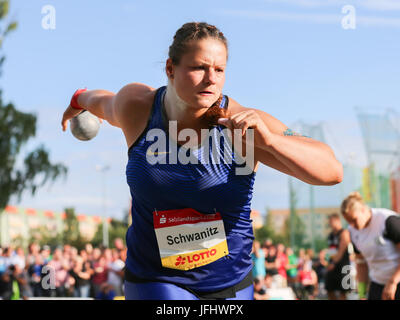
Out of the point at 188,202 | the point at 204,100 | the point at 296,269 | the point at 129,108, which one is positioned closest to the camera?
the point at 204,100

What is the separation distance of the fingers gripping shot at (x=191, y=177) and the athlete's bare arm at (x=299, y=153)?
6 cm

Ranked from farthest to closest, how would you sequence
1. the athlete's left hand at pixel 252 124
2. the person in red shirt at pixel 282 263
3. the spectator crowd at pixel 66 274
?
1. the person in red shirt at pixel 282 263
2. the spectator crowd at pixel 66 274
3. the athlete's left hand at pixel 252 124

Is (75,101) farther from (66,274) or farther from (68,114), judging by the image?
(66,274)

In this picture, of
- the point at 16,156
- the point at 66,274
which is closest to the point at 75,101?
the point at 66,274

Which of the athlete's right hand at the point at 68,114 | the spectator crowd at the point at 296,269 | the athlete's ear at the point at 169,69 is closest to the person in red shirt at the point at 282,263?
the spectator crowd at the point at 296,269

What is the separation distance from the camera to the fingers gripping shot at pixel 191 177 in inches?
108

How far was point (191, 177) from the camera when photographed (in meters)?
2.78

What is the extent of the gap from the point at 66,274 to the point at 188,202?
401 inches

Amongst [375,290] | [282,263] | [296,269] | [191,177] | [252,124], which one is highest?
[252,124]

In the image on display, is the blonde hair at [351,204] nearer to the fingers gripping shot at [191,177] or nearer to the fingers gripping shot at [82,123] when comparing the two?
the fingers gripping shot at [191,177]

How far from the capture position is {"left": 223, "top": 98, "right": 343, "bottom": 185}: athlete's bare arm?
239cm

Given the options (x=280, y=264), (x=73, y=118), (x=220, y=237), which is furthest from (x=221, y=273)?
(x=280, y=264)

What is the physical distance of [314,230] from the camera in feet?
44.1
